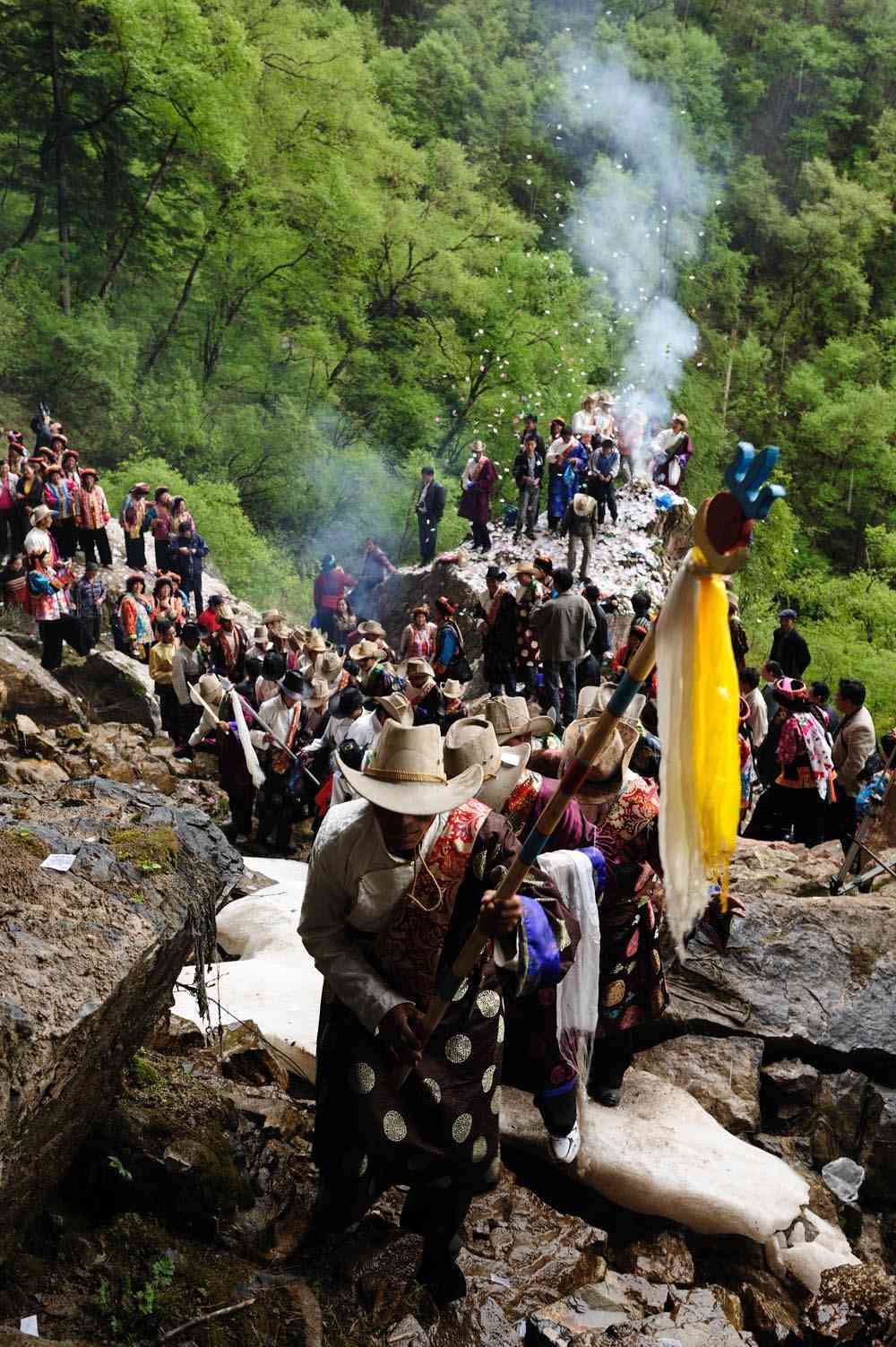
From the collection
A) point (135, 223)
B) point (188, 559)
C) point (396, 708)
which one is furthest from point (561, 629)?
point (135, 223)

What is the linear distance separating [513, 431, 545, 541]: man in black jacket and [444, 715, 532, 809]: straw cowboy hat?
14.5 meters

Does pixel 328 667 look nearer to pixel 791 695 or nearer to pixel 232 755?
pixel 232 755

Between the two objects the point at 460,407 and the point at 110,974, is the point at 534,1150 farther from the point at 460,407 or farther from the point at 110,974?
the point at 460,407

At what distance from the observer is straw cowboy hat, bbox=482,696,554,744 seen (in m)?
5.39

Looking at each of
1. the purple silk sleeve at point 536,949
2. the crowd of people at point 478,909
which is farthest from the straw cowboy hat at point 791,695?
the purple silk sleeve at point 536,949

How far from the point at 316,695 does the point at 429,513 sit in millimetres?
10542

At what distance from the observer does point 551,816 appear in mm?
2582

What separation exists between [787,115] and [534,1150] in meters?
48.8

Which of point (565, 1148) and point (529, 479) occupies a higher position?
point (529, 479)

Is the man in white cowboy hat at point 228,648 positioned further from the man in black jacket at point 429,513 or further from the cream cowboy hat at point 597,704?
the man in black jacket at point 429,513

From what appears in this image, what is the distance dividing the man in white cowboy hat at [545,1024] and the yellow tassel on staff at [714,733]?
159 cm

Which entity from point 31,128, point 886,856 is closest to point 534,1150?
point 886,856

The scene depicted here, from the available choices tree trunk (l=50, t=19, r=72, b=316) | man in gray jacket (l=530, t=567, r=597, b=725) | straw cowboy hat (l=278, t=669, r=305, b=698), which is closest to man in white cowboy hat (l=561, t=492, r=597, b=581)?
man in gray jacket (l=530, t=567, r=597, b=725)

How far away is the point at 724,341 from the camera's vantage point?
1619 inches
